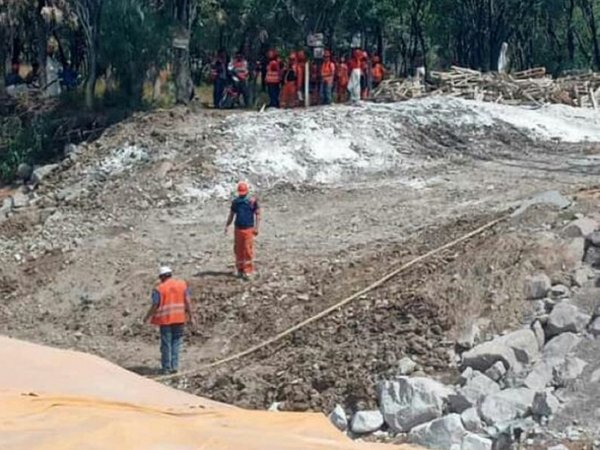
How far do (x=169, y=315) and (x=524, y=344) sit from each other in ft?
13.4

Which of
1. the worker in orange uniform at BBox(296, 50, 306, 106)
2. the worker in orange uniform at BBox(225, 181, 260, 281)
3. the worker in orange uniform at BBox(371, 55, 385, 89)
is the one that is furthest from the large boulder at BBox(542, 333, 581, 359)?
the worker in orange uniform at BBox(371, 55, 385, 89)

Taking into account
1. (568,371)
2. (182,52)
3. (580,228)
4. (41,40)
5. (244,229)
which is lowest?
(568,371)

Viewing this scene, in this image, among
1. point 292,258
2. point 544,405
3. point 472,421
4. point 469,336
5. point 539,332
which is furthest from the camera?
point 292,258

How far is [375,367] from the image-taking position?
46.5 feet

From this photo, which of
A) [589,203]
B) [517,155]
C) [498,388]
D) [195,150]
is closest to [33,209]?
[195,150]

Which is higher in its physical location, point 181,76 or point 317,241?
point 181,76

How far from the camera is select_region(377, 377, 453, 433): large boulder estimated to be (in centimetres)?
1253

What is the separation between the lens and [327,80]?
95.2 feet

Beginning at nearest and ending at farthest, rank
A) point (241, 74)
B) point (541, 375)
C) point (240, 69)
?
point (541, 375) → point (240, 69) → point (241, 74)

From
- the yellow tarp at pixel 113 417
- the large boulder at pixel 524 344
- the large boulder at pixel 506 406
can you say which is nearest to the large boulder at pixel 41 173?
the large boulder at pixel 524 344

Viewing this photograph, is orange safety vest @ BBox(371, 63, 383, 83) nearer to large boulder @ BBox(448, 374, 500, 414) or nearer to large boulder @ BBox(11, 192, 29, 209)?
large boulder @ BBox(11, 192, 29, 209)

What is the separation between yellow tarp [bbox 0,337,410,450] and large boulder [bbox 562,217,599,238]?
778 centimetres

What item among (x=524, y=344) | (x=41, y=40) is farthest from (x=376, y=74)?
(x=524, y=344)

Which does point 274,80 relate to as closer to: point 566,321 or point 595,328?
point 566,321
